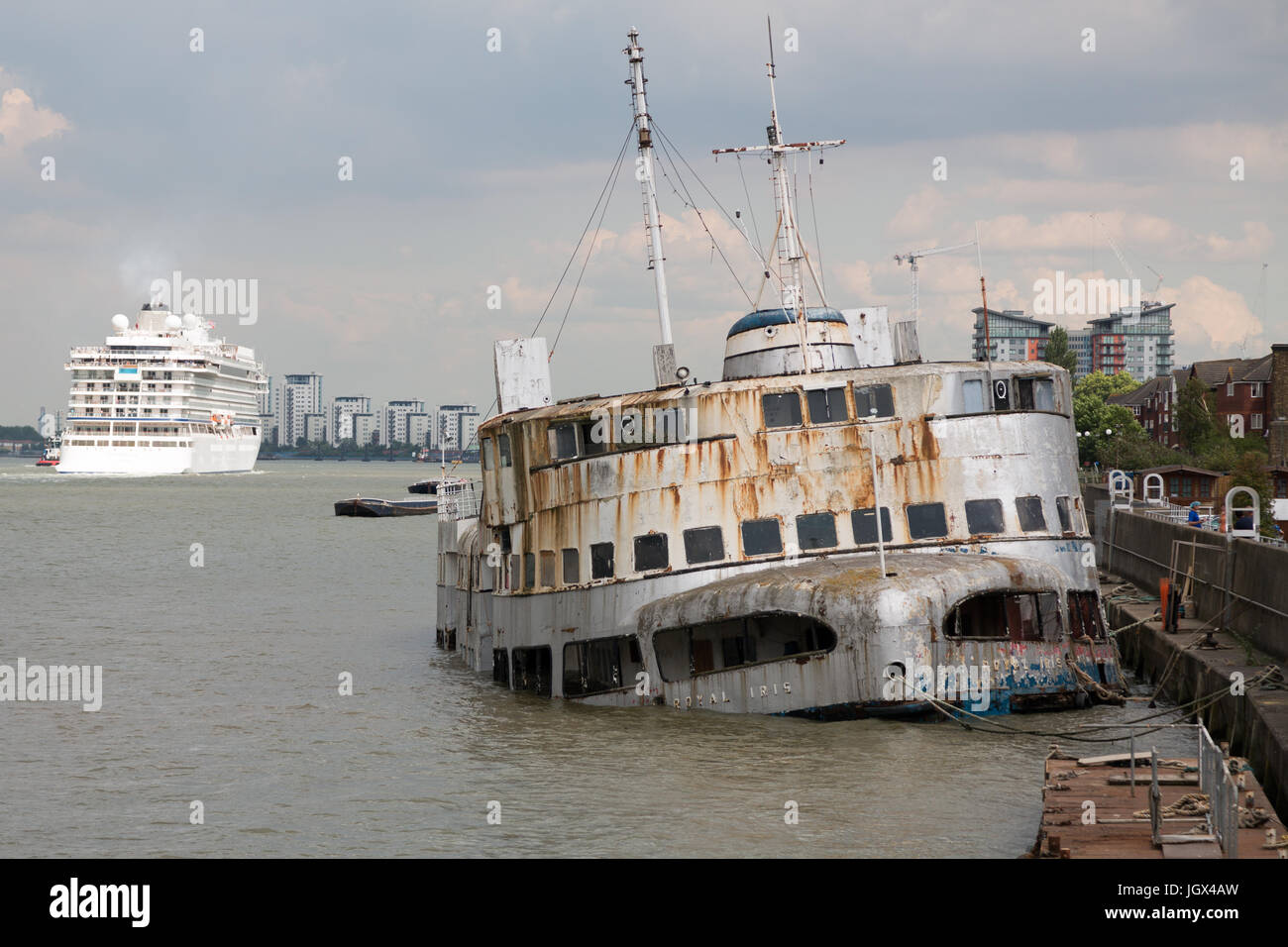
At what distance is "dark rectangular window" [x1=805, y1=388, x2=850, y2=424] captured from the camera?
87.5 feet

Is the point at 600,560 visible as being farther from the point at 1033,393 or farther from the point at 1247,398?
the point at 1247,398

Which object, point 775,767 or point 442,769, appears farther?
point 442,769

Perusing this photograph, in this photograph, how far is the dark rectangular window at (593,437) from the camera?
27109mm

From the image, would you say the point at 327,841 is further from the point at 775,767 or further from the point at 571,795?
the point at 775,767

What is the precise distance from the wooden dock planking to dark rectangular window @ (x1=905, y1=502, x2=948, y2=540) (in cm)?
834

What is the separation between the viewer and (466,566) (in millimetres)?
36250

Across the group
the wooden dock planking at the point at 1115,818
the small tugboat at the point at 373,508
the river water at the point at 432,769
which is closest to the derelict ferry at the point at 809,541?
the river water at the point at 432,769

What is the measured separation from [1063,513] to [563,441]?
961 centimetres

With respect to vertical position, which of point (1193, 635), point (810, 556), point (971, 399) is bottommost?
point (1193, 635)

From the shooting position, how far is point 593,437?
1072 inches

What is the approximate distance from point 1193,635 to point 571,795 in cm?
1451

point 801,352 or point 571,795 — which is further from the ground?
point 801,352

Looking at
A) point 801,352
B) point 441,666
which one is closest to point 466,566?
point 441,666
